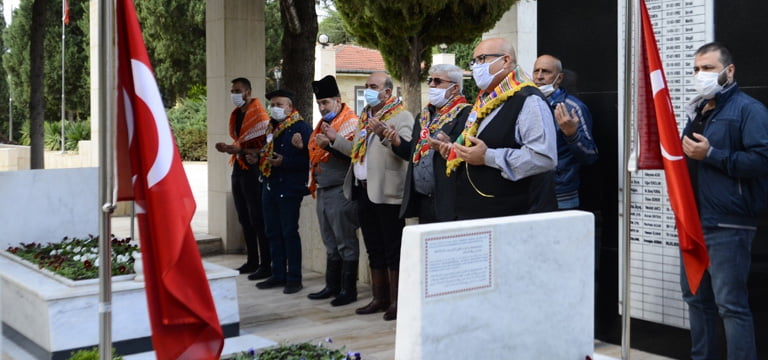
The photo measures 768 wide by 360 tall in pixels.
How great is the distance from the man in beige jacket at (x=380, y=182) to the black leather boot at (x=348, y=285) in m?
0.37

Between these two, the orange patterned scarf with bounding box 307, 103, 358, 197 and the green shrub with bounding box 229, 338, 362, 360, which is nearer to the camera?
the green shrub with bounding box 229, 338, 362, 360

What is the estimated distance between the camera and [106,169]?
3473 millimetres

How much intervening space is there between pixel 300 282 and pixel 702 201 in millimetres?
4287

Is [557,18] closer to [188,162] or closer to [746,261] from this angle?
[746,261]

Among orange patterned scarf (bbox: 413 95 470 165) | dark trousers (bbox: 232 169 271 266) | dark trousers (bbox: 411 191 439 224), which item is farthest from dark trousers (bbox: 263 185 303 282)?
orange patterned scarf (bbox: 413 95 470 165)

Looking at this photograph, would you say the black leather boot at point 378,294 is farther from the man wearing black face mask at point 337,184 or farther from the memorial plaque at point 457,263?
the memorial plaque at point 457,263

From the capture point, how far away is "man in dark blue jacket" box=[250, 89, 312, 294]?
28.3 ft

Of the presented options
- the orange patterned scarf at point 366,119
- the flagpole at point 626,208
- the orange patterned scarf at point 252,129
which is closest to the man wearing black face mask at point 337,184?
the orange patterned scarf at point 366,119

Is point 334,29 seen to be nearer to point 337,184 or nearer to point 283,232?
point 283,232

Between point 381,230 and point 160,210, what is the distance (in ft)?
14.1

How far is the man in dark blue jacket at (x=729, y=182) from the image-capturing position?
17.2 ft

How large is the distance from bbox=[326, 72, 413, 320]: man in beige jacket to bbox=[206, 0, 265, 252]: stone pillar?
3617 millimetres

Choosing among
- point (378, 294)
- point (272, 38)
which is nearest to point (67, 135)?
point (378, 294)

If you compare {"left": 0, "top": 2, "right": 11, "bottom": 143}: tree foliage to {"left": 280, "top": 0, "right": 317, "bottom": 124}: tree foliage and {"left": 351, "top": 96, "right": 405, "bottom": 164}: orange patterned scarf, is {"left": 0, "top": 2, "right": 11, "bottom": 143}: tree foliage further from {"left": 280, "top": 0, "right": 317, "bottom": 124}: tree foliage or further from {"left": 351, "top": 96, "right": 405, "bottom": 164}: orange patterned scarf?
{"left": 280, "top": 0, "right": 317, "bottom": 124}: tree foliage
